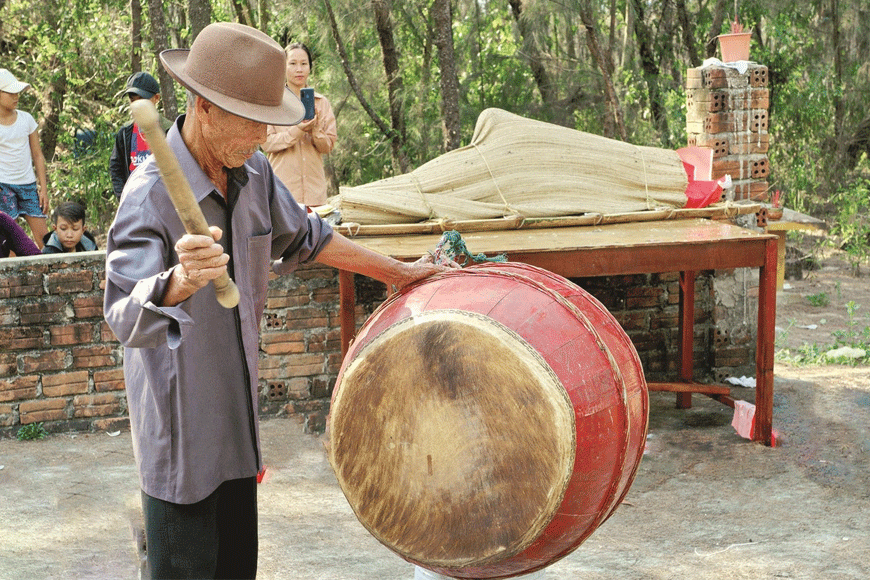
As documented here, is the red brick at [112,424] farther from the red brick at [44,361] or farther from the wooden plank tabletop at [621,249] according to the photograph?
the wooden plank tabletop at [621,249]

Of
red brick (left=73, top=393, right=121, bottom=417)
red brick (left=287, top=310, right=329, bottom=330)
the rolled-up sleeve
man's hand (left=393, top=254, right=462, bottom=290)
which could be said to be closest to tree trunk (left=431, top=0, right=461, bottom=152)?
red brick (left=287, top=310, right=329, bottom=330)

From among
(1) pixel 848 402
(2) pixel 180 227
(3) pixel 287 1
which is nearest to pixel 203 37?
(2) pixel 180 227

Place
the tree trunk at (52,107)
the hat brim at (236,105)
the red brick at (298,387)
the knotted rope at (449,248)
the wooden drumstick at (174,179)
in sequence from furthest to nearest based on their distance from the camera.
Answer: the tree trunk at (52,107) < the red brick at (298,387) < the knotted rope at (449,248) < the hat brim at (236,105) < the wooden drumstick at (174,179)

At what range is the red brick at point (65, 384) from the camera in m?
5.46

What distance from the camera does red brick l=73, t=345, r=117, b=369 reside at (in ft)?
18.0

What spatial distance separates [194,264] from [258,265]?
64cm

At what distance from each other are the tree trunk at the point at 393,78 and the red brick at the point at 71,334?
241 inches

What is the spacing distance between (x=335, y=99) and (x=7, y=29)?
16.0 feet

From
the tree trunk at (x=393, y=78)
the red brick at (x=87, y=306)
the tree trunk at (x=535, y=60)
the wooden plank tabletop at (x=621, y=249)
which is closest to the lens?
the wooden plank tabletop at (x=621, y=249)

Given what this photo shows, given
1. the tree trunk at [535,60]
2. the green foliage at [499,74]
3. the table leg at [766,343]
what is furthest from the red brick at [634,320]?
the tree trunk at [535,60]

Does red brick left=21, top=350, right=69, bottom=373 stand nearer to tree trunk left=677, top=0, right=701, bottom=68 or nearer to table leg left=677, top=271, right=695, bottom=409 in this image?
table leg left=677, top=271, right=695, bottom=409

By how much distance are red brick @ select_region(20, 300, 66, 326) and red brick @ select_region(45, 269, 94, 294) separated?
7 centimetres

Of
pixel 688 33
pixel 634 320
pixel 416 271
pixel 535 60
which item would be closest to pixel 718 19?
pixel 688 33

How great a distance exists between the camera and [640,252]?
15.8 feet
